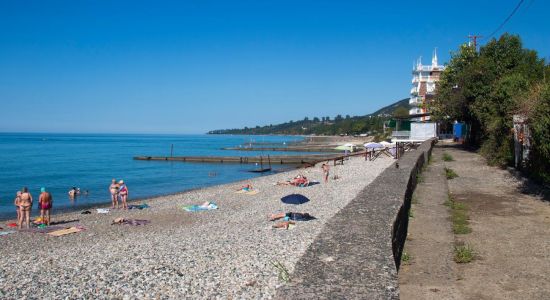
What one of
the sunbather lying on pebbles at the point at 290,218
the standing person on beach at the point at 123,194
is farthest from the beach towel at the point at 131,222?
the standing person on beach at the point at 123,194

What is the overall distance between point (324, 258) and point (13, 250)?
1253 cm

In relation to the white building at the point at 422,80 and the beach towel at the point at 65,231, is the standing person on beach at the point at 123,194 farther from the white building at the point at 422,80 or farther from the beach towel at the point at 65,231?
the white building at the point at 422,80

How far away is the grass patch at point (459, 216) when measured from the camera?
30.9ft

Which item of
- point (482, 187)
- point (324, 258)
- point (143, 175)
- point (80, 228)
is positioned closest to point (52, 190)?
point (143, 175)

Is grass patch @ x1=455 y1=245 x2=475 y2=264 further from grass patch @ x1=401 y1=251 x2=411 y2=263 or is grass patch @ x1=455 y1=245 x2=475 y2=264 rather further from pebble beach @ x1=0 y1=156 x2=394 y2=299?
pebble beach @ x1=0 y1=156 x2=394 y2=299

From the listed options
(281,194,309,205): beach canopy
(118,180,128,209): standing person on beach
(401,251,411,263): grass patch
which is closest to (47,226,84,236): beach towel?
(118,180,128,209): standing person on beach

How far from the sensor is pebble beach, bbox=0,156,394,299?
8508 mm

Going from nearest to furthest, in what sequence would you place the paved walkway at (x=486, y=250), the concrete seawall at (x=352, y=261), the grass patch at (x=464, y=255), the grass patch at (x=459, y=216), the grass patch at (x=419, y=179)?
the concrete seawall at (x=352, y=261) < the paved walkway at (x=486, y=250) < the grass patch at (x=464, y=255) < the grass patch at (x=459, y=216) < the grass patch at (x=419, y=179)

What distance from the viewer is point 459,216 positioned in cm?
1078

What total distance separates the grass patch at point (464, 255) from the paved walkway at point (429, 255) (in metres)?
0.12

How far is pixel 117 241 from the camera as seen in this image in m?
14.2

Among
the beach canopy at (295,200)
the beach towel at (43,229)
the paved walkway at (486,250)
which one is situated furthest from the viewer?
the beach canopy at (295,200)

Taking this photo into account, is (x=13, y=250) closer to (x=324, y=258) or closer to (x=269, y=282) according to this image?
(x=269, y=282)

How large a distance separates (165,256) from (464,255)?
6958 mm
